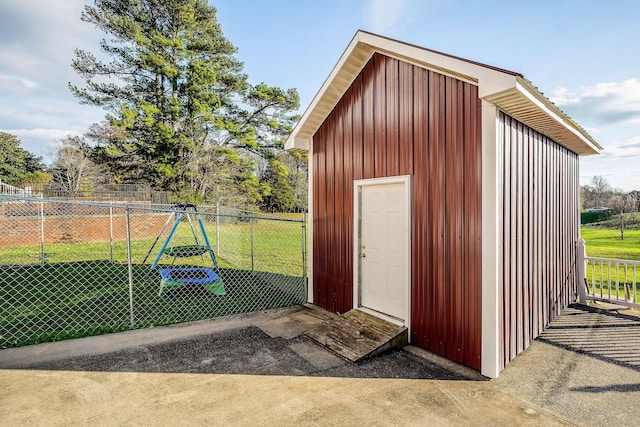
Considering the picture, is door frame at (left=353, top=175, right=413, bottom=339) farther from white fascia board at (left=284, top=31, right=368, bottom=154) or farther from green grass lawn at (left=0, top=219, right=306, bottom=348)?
green grass lawn at (left=0, top=219, right=306, bottom=348)

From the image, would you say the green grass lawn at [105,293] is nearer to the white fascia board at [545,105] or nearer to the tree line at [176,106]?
the white fascia board at [545,105]

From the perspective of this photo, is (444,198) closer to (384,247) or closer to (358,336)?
(384,247)

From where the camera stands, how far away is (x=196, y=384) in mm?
3178

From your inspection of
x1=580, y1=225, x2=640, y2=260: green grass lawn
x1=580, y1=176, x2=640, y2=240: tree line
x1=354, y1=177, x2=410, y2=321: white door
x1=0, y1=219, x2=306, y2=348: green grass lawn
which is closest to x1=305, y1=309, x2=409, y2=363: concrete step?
x1=354, y1=177, x2=410, y2=321: white door

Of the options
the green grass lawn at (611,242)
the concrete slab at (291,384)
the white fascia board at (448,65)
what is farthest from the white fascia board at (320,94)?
the green grass lawn at (611,242)

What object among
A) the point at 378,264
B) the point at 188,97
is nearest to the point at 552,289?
the point at 378,264

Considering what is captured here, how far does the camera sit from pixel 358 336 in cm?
420

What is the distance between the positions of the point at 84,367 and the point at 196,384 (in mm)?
1348

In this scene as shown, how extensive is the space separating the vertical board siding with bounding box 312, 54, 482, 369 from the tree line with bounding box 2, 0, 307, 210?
44.6 ft

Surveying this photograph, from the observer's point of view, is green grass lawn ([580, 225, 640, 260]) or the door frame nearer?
the door frame

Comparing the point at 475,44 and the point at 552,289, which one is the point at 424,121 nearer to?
the point at 475,44

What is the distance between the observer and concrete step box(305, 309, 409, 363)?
12.7 ft

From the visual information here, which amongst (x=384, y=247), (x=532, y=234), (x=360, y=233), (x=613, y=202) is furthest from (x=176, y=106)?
(x=613, y=202)

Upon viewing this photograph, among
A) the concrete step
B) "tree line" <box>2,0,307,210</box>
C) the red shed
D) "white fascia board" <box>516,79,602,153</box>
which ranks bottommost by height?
the concrete step
